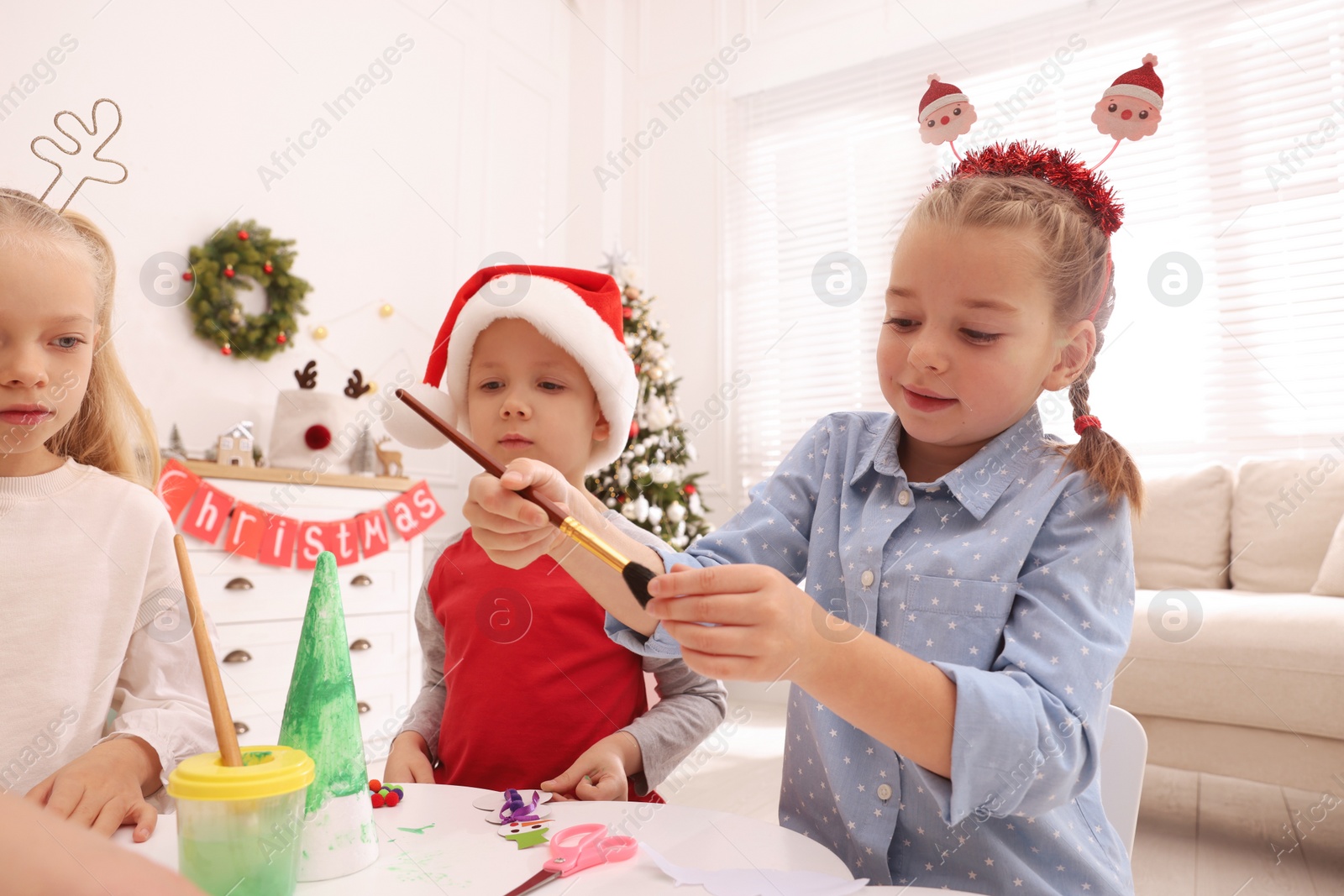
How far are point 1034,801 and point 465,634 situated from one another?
65 centimetres

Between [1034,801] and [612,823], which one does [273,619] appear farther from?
[1034,801]

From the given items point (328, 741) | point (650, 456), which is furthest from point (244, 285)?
point (328, 741)

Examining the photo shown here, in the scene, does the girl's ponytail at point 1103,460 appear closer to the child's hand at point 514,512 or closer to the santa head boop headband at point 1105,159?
the santa head boop headband at point 1105,159

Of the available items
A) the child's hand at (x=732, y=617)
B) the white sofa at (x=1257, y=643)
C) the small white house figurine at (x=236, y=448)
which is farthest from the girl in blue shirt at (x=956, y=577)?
the small white house figurine at (x=236, y=448)

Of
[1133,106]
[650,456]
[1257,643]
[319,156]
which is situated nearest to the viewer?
[1133,106]

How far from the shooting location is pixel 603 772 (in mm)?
848

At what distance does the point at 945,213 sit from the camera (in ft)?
2.51

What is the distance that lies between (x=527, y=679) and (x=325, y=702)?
1.46 ft

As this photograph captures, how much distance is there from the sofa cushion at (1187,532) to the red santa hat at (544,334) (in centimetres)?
234

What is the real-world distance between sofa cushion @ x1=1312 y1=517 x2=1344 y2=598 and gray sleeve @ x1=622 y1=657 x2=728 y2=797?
7.42ft

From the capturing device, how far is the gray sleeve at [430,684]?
1065 millimetres

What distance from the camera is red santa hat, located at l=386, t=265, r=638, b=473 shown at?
1.06m

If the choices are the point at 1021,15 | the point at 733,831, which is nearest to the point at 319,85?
the point at 1021,15

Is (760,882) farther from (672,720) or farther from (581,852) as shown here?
(672,720)
